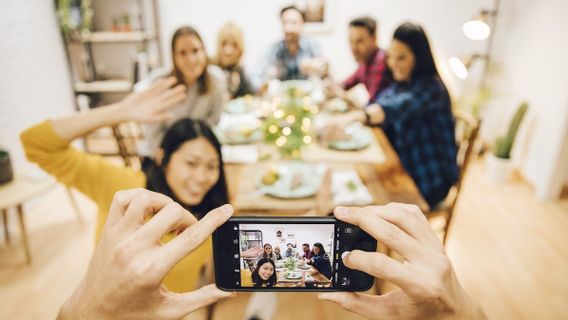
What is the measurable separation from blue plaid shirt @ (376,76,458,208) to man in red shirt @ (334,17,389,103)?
2.10 feet

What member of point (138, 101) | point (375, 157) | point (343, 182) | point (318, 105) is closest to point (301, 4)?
point (318, 105)

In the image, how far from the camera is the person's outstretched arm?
1.09 m

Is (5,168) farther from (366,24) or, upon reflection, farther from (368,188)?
(366,24)

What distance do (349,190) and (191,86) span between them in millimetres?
1247

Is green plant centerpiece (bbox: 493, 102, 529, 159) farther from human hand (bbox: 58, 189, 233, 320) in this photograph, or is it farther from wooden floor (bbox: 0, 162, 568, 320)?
human hand (bbox: 58, 189, 233, 320)

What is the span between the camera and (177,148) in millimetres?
1429

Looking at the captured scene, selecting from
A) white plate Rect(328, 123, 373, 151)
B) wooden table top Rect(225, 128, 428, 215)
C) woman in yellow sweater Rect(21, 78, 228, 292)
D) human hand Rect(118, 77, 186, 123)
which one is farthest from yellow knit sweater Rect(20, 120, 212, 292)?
white plate Rect(328, 123, 373, 151)

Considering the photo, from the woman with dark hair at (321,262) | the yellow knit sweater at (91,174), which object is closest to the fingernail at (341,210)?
the woman with dark hair at (321,262)

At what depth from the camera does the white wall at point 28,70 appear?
2648mm

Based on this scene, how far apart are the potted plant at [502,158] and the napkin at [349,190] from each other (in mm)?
1942

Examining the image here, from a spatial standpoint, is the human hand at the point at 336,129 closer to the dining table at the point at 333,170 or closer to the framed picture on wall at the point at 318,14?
the dining table at the point at 333,170

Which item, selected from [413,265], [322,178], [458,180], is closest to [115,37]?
[322,178]

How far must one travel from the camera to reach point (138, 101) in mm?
1154

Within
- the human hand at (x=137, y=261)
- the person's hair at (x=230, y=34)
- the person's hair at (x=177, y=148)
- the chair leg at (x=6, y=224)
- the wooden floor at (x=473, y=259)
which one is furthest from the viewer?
the person's hair at (x=230, y=34)
